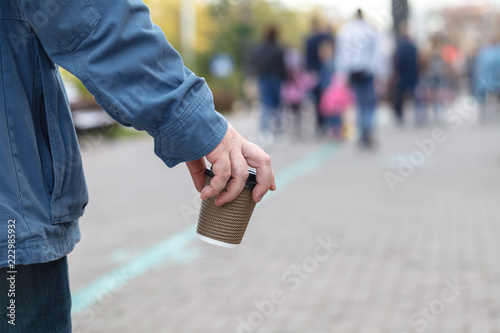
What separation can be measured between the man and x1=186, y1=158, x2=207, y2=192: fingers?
0.08 metres

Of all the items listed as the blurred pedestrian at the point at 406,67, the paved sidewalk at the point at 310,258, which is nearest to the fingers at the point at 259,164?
the paved sidewalk at the point at 310,258

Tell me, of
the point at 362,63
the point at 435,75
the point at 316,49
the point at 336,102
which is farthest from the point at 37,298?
the point at 435,75

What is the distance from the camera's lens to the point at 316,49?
1478cm

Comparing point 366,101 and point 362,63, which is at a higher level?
point 362,63

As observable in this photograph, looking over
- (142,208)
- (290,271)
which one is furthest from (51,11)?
(142,208)

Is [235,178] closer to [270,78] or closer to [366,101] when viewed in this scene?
[366,101]

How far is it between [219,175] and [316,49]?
13340 millimetres

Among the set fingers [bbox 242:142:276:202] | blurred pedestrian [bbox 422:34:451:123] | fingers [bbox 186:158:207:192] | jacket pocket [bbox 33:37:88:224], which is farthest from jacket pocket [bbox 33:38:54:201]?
blurred pedestrian [bbox 422:34:451:123]

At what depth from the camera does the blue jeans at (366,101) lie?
12.1 meters

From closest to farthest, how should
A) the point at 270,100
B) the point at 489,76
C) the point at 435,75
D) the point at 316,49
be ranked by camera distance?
1. the point at 270,100
2. the point at 316,49
3. the point at 489,76
4. the point at 435,75

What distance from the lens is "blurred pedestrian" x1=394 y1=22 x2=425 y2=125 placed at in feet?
59.4

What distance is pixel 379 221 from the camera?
653cm

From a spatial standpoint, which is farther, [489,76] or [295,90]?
[489,76]

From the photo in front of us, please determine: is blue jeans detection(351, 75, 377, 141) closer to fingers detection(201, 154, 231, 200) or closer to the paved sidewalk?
the paved sidewalk
